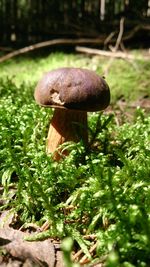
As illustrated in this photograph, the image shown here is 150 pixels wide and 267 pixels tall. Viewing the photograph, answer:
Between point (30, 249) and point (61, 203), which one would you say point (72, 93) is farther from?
point (30, 249)

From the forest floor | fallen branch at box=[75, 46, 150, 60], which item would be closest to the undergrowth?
the forest floor

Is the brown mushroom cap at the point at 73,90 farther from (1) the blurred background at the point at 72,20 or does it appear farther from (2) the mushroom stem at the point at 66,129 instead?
(1) the blurred background at the point at 72,20

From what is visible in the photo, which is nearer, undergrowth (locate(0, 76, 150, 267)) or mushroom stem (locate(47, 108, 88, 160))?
undergrowth (locate(0, 76, 150, 267))

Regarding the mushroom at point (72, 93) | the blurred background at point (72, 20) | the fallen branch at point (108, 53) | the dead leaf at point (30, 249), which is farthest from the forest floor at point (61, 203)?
the blurred background at point (72, 20)

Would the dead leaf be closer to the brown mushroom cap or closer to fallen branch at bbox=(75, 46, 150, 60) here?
the brown mushroom cap

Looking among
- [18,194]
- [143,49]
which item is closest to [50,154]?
[18,194]

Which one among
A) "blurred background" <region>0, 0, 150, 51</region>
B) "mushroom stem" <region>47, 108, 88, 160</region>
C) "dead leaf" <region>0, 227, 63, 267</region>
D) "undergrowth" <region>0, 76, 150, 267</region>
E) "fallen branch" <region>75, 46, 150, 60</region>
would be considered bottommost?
"dead leaf" <region>0, 227, 63, 267</region>

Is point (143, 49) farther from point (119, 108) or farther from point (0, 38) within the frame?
point (0, 38)
